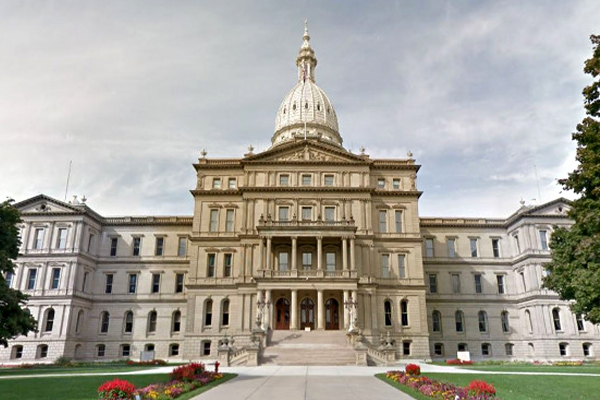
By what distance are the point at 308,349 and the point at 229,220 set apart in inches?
758

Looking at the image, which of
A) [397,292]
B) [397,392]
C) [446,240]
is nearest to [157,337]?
[397,292]

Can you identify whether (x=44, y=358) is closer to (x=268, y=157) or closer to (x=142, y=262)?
(x=142, y=262)

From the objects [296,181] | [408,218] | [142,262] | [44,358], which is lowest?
[44,358]

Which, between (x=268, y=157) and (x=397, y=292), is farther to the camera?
(x=268, y=157)

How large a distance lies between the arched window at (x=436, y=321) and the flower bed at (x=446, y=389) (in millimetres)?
32343

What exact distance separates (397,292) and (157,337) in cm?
2820

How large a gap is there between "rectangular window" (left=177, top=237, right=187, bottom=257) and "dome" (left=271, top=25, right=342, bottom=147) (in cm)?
2176

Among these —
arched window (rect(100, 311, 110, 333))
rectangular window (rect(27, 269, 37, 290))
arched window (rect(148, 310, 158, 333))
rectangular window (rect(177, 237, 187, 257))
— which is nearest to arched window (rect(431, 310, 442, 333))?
rectangular window (rect(177, 237, 187, 257))

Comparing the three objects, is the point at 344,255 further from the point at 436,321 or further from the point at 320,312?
the point at 436,321

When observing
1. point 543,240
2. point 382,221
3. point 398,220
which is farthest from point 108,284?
point 543,240

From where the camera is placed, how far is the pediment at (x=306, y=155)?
165 ft

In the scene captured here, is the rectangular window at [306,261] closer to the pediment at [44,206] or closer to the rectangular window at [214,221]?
the rectangular window at [214,221]

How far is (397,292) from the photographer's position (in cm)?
4709

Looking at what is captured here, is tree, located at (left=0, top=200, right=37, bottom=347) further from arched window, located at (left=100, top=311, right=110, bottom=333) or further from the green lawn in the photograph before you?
arched window, located at (left=100, top=311, right=110, bottom=333)
